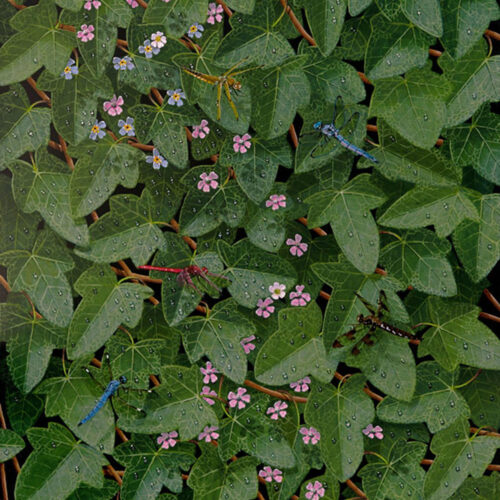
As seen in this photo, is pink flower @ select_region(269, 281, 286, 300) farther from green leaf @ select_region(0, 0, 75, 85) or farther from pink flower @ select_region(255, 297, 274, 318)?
green leaf @ select_region(0, 0, 75, 85)

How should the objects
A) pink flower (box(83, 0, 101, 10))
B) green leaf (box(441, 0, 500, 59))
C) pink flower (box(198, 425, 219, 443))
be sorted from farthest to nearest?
pink flower (box(198, 425, 219, 443))
pink flower (box(83, 0, 101, 10))
green leaf (box(441, 0, 500, 59))

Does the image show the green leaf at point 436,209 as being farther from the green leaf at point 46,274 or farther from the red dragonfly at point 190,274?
the green leaf at point 46,274

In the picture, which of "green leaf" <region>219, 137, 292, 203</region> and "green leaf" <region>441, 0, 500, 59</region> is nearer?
"green leaf" <region>441, 0, 500, 59</region>

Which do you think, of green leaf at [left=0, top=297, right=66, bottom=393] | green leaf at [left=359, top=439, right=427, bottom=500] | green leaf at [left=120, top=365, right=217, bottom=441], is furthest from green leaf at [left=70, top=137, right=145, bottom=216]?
green leaf at [left=359, top=439, right=427, bottom=500]

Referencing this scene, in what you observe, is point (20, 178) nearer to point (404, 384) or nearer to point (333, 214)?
point (333, 214)

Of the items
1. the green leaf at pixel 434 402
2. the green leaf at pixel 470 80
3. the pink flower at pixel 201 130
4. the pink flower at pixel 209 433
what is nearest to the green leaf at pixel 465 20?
the green leaf at pixel 470 80

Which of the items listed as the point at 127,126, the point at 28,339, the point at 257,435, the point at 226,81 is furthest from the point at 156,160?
the point at 257,435

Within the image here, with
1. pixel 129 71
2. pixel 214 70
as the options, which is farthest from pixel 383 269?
pixel 129 71
